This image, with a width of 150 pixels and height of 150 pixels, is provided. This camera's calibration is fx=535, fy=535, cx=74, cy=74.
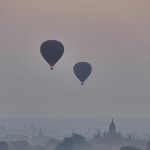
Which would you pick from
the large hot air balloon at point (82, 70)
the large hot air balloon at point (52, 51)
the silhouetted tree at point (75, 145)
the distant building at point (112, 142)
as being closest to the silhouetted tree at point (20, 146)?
the silhouetted tree at point (75, 145)

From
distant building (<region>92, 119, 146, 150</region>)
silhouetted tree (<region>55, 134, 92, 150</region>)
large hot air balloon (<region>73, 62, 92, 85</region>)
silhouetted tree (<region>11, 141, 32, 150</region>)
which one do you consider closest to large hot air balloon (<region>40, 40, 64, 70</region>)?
large hot air balloon (<region>73, 62, 92, 85</region>)

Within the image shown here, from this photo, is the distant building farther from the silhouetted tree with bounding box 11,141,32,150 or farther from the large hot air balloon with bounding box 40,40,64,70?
the large hot air balloon with bounding box 40,40,64,70

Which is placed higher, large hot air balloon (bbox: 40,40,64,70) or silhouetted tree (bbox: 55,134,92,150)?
large hot air balloon (bbox: 40,40,64,70)

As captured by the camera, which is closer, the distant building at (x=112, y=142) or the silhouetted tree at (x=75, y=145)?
the silhouetted tree at (x=75, y=145)

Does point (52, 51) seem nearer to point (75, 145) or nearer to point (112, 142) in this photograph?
point (75, 145)

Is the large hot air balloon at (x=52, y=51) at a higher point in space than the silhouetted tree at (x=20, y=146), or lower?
higher

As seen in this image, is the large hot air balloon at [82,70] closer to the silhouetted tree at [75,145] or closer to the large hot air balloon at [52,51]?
the large hot air balloon at [52,51]
